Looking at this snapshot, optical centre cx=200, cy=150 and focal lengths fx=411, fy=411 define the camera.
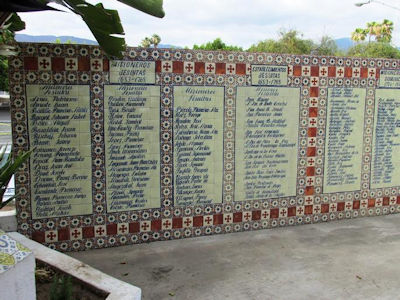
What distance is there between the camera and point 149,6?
292 cm

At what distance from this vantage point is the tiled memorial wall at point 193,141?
14.5ft

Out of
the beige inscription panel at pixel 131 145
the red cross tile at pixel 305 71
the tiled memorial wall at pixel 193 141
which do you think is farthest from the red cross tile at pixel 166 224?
the red cross tile at pixel 305 71

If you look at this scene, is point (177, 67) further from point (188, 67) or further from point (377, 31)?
point (377, 31)

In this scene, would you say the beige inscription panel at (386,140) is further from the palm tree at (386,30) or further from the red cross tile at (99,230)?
the palm tree at (386,30)

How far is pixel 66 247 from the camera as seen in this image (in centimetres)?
457

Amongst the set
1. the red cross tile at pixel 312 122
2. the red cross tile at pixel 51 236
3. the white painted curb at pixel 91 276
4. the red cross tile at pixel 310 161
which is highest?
the red cross tile at pixel 312 122

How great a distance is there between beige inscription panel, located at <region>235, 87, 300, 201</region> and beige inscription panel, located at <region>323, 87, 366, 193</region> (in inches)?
20.0

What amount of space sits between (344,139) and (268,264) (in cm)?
220

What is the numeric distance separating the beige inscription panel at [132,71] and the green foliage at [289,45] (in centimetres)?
2701

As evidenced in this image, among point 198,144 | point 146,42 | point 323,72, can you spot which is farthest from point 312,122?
point 146,42

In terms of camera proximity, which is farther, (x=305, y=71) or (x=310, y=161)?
(x=310, y=161)

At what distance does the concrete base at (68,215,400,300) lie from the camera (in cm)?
379

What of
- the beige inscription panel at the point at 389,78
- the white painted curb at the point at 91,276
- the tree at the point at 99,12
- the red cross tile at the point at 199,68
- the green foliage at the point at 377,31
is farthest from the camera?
the green foliage at the point at 377,31

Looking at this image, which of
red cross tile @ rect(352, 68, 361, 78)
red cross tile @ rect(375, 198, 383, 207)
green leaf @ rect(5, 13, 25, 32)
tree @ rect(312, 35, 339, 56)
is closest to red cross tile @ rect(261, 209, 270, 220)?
red cross tile @ rect(375, 198, 383, 207)
